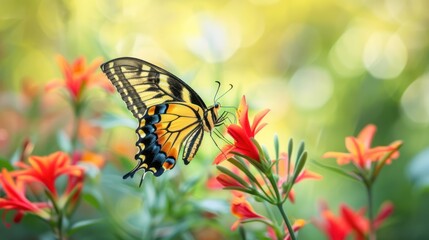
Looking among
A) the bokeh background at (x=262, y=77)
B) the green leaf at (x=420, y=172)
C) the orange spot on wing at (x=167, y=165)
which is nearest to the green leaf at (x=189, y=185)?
the bokeh background at (x=262, y=77)

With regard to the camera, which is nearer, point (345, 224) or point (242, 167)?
point (242, 167)

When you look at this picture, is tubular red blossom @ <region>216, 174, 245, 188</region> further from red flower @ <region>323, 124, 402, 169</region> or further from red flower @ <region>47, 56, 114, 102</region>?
red flower @ <region>47, 56, 114, 102</region>

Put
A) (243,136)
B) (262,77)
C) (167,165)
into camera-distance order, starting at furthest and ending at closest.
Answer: (262,77), (167,165), (243,136)

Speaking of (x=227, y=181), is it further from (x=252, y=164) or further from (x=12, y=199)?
(x=12, y=199)

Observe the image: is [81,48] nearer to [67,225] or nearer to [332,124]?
[332,124]

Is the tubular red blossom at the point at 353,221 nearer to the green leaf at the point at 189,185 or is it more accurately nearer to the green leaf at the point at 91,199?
the green leaf at the point at 189,185

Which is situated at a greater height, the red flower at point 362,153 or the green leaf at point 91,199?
the red flower at point 362,153

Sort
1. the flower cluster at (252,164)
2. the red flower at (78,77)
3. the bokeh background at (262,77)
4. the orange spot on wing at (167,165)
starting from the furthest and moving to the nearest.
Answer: the bokeh background at (262,77) < the red flower at (78,77) < the orange spot on wing at (167,165) < the flower cluster at (252,164)

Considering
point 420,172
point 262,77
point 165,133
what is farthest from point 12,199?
point 262,77

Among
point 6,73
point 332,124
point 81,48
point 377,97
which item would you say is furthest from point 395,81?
point 6,73
